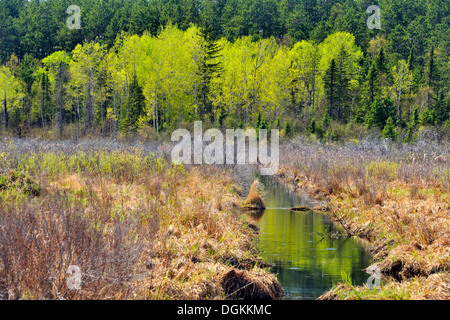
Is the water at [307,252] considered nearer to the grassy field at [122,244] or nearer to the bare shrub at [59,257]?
the grassy field at [122,244]

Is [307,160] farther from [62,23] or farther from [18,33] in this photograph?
[18,33]

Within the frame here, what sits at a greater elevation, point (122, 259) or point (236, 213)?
point (122, 259)

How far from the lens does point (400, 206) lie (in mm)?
11016

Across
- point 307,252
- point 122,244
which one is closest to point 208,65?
point 307,252

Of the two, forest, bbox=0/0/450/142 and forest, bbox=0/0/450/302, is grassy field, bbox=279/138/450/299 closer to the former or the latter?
forest, bbox=0/0/450/302

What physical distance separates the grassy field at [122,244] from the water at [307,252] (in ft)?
1.41

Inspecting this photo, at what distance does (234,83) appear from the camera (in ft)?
157

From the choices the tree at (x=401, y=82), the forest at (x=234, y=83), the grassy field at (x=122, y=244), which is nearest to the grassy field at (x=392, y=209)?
the grassy field at (x=122, y=244)

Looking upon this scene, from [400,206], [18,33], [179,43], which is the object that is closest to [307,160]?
[400,206]

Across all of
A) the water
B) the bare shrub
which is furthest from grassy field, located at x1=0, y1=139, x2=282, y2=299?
the water

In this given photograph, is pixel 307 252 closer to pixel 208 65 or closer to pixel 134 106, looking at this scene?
pixel 134 106

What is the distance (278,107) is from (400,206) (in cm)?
3722

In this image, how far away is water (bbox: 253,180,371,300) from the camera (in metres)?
7.87

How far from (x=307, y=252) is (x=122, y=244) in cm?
518
